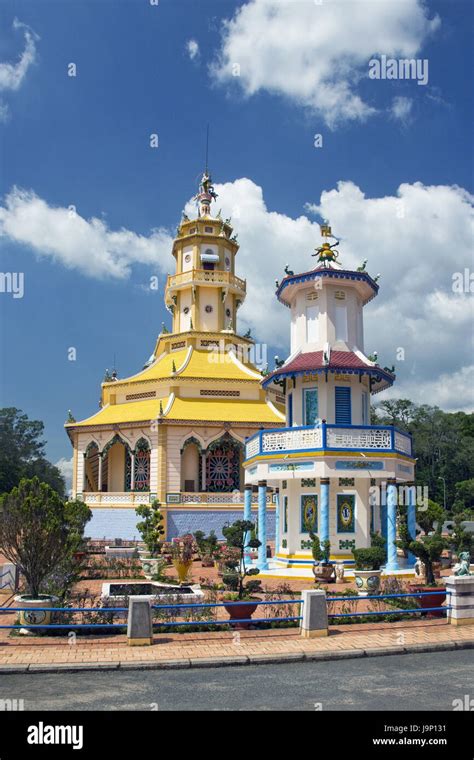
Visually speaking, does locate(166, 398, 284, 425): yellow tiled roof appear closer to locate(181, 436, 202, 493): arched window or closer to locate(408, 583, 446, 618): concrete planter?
locate(181, 436, 202, 493): arched window

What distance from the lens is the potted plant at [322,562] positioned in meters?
22.5

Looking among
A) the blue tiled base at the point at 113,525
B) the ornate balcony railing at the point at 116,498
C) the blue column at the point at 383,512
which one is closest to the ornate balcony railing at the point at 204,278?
the ornate balcony railing at the point at 116,498

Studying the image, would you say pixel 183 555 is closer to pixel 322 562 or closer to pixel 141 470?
pixel 322 562

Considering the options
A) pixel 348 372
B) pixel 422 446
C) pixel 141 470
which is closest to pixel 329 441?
pixel 348 372

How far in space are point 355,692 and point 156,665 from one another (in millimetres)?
3502

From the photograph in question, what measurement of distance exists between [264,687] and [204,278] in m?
42.9

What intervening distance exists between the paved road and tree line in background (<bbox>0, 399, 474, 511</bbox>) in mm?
63417

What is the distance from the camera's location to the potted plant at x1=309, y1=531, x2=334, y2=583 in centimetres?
2248

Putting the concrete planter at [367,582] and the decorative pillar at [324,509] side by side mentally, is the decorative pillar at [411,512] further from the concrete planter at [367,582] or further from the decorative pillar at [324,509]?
the concrete planter at [367,582]

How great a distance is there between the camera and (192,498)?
40.2 meters

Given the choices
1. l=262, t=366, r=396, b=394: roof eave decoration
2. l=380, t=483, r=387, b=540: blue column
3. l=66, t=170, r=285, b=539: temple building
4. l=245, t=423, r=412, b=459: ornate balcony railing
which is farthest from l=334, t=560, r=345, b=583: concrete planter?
l=66, t=170, r=285, b=539: temple building

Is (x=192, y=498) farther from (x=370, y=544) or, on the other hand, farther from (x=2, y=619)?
(x=2, y=619)

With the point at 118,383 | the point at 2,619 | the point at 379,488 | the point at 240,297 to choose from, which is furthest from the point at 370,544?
the point at 240,297

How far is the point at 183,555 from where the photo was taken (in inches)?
1001
